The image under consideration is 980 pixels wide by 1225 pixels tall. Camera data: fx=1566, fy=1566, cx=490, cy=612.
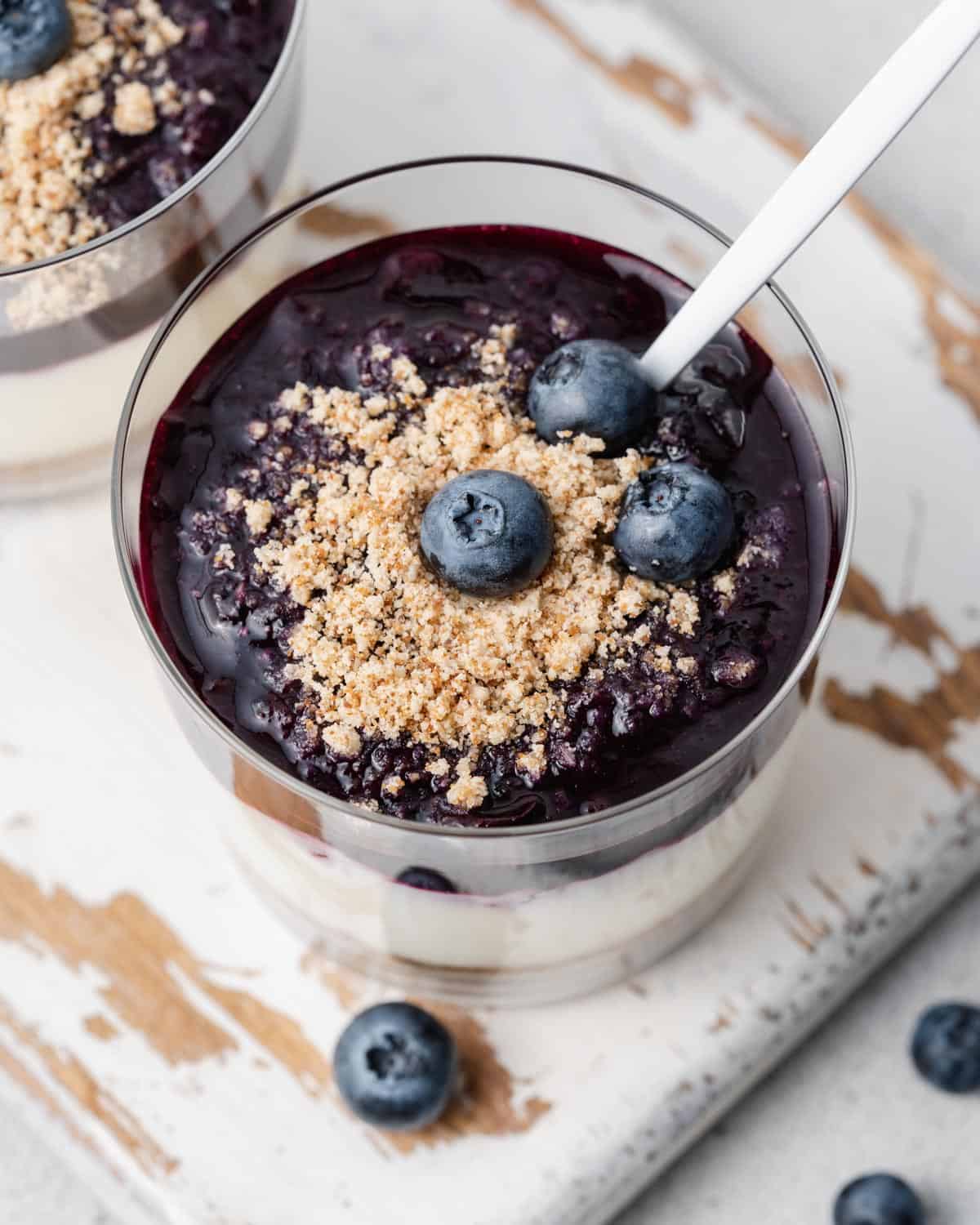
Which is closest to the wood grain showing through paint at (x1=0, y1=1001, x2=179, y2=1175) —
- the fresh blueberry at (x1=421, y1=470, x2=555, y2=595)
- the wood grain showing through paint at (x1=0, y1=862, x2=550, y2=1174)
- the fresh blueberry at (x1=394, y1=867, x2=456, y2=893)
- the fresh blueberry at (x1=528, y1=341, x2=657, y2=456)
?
the wood grain showing through paint at (x1=0, y1=862, x2=550, y2=1174)

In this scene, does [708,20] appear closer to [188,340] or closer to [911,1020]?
[188,340]

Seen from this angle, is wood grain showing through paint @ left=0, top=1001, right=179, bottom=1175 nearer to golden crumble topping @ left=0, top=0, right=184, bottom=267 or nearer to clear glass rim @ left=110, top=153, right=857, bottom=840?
clear glass rim @ left=110, top=153, right=857, bottom=840

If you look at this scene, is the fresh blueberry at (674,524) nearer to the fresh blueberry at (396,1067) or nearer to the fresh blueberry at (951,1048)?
the fresh blueberry at (396,1067)

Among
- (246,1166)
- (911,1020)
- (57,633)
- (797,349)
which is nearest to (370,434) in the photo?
(797,349)

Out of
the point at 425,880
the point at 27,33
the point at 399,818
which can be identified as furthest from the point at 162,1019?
the point at 27,33

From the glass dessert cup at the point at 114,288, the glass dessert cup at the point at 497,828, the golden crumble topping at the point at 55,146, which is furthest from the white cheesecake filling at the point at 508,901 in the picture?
the golden crumble topping at the point at 55,146
